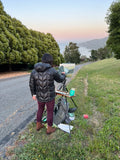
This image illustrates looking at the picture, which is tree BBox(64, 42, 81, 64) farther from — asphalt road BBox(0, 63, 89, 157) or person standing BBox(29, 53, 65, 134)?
person standing BBox(29, 53, 65, 134)

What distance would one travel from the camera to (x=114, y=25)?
9.41m

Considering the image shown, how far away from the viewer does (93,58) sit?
222ft

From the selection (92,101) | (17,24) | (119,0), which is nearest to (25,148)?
(92,101)

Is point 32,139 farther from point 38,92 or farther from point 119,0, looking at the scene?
point 119,0

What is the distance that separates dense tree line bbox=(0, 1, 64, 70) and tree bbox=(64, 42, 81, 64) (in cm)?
3070

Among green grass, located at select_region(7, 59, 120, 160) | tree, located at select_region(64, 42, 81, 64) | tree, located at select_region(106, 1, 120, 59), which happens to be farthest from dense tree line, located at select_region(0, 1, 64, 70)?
tree, located at select_region(64, 42, 81, 64)

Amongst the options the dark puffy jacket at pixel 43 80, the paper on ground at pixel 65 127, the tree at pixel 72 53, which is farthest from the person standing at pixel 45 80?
the tree at pixel 72 53

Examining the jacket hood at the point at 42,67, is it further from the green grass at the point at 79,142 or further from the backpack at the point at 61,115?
the green grass at the point at 79,142

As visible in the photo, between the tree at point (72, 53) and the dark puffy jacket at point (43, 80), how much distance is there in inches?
1985

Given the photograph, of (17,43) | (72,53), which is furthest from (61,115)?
(72,53)

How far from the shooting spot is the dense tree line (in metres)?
11.9

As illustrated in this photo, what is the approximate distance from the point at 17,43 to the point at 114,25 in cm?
1114

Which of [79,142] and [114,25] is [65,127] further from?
[114,25]

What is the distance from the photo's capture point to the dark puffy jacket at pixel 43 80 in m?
2.05
